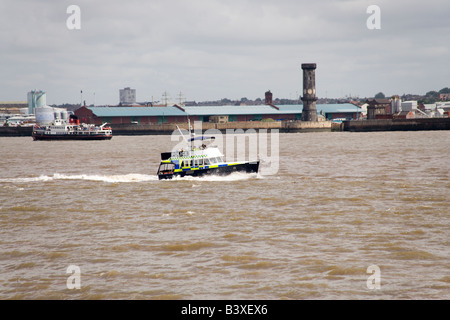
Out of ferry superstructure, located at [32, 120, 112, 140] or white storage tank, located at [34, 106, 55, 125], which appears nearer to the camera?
ferry superstructure, located at [32, 120, 112, 140]

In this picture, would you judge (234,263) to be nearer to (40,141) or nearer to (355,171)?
(355,171)

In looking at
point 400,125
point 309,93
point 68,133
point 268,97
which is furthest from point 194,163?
point 268,97

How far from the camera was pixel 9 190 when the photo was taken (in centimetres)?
3275

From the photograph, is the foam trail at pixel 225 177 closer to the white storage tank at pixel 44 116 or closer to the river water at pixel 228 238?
the river water at pixel 228 238

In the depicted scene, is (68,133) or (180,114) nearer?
(68,133)

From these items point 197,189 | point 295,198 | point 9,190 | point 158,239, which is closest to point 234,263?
point 158,239

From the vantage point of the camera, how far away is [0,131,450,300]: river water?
14.3 metres

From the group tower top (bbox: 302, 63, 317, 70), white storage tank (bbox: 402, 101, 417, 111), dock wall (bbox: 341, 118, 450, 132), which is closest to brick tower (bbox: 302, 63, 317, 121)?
tower top (bbox: 302, 63, 317, 70)

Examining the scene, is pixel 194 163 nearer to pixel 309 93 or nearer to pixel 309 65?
pixel 309 93

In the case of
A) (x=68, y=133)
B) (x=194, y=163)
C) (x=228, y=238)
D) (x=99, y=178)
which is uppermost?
(x=68, y=133)

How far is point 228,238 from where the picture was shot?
63.5 feet

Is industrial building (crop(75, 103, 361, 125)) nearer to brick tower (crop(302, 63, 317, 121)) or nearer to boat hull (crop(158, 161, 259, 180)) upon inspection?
brick tower (crop(302, 63, 317, 121))

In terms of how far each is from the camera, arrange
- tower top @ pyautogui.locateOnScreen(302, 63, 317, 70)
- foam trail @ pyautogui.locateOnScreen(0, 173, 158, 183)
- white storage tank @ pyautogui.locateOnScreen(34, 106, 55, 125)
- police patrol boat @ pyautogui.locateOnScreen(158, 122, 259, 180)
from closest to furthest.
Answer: police patrol boat @ pyautogui.locateOnScreen(158, 122, 259, 180)
foam trail @ pyautogui.locateOnScreen(0, 173, 158, 183)
tower top @ pyautogui.locateOnScreen(302, 63, 317, 70)
white storage tank @ pyautogui.locateOnScreen(34, 106, 55, 125)

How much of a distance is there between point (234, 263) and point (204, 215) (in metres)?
7.51
